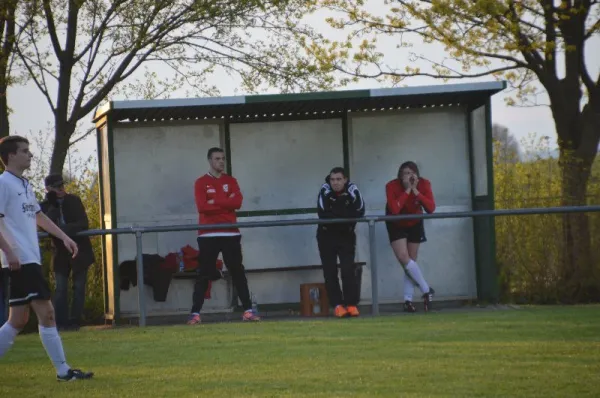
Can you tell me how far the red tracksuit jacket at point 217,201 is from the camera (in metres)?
15.3

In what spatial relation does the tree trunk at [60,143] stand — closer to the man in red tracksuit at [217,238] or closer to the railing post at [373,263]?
the man in red tracksuit at [217,238]

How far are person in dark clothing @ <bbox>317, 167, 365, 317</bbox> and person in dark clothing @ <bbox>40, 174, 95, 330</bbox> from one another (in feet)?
9.56

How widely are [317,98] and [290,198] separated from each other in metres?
1.87

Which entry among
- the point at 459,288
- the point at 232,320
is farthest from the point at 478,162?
the point at 232,320

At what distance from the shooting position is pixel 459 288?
676 inches

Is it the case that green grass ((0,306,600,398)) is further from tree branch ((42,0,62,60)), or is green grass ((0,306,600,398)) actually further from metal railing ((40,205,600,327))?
tree branch ((42,0,62,60))

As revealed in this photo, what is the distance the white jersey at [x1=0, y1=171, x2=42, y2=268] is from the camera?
9.48 metres

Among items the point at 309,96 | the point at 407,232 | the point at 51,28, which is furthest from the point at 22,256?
the point at 51,28

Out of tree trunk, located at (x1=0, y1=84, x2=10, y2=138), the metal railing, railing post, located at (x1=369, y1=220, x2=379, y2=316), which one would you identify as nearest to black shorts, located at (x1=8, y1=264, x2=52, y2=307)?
the metal railing

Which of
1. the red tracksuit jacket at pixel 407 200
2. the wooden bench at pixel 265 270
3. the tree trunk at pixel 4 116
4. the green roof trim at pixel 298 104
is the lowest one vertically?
the wooden bench at pixel 265 270

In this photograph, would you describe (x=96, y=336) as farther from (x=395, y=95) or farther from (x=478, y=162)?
(x=478, y=162)

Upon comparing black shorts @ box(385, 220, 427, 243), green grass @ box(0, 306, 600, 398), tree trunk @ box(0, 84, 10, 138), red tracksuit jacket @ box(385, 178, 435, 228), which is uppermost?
tree trunk @ box(0, 84, 10, 138)

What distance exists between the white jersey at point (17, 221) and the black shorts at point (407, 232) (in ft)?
23.1

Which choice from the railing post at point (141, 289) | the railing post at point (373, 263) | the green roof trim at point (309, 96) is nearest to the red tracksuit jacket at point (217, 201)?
the railing post at point (141, 289)
